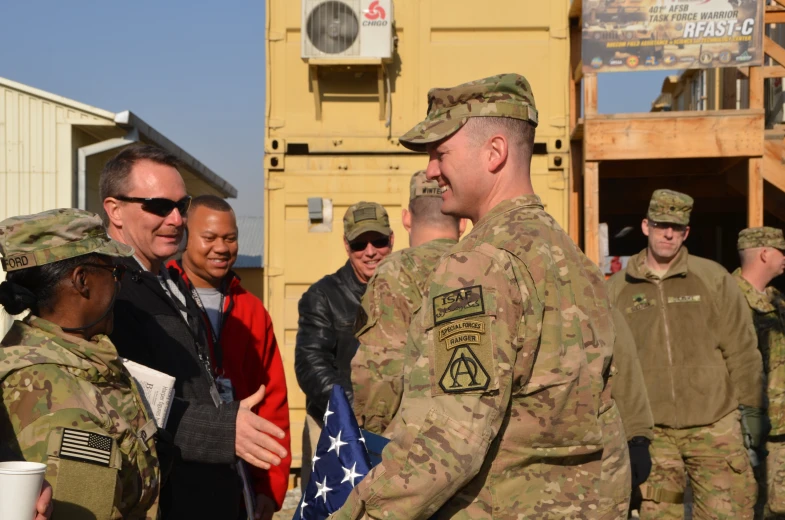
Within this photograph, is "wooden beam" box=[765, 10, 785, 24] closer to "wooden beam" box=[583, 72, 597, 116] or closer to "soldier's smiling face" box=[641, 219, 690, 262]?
"wooden beam" box=[583, 72, 597, 116]

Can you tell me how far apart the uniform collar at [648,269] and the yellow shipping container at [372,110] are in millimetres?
2571

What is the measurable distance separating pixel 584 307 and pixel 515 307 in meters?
0.25

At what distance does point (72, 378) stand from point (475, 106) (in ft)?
4.09

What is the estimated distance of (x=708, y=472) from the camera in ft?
17.2

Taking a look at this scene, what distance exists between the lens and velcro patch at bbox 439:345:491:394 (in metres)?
2.13

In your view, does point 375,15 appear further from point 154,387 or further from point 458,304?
point 458,304

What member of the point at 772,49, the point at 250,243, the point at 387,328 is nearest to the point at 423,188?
the point at 387,328

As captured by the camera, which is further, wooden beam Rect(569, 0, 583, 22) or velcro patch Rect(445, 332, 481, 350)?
wooden beam Rect(569, 0, 583, 22)

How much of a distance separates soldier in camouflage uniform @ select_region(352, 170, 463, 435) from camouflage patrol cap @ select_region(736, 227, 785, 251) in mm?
3573

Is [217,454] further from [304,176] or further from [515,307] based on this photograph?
[304,176]

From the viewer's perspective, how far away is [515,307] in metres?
2.21

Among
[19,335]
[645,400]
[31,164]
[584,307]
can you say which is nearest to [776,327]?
[645,400]

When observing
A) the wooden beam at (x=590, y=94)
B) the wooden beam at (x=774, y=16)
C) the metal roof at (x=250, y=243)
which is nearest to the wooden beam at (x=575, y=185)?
the wooden beam at (x=590, y=94)

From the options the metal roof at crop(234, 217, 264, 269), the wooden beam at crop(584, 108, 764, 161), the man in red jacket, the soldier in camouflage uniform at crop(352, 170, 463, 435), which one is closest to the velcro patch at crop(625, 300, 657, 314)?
the soldier in camouflage uniform at crop(352, 170, 463, 435)
